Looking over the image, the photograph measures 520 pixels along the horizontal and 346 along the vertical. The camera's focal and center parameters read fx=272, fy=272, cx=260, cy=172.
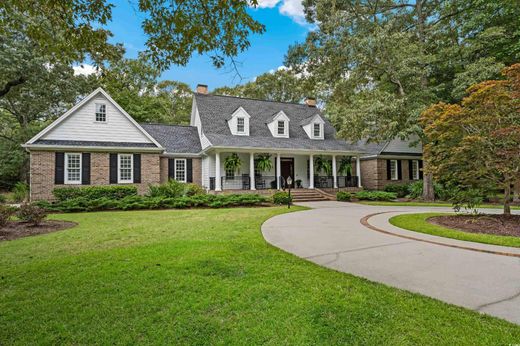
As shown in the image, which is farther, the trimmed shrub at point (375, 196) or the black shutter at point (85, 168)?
the trimmed shrub at point (375, 196)

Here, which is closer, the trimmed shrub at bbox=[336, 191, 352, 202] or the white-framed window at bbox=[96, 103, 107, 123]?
the white-framed window at bbox=[96, 103, 107, 123]

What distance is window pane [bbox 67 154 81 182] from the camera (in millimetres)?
14945

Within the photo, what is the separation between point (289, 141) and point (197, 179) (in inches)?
273

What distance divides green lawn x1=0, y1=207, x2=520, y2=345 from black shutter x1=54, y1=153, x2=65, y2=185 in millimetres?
11155

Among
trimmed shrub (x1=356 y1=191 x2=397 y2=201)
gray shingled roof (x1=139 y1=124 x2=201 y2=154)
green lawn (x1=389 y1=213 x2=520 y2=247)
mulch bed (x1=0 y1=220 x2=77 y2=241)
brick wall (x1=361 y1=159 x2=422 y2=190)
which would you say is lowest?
green lawn (x1=389 y1=213 x2=520 y2=247)

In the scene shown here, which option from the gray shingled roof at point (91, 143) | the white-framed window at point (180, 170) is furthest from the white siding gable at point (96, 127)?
the white-framed window at point (180, 170)

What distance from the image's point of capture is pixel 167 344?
2414 millimetres

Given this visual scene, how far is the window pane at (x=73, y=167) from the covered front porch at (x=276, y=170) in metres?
7.17

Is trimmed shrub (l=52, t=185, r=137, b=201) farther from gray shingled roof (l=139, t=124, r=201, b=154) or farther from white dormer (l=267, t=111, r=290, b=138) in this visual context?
white dormer (l=267, t=111, r=290, b=138)

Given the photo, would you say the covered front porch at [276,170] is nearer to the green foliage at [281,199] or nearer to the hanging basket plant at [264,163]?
the hanging basket plant at [264,163]

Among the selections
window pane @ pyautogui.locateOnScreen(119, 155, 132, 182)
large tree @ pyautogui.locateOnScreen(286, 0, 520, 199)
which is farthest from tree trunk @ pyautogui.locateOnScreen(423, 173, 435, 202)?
window pane @ pyautogui.locateOnScreen(119, 155, 132, 182)

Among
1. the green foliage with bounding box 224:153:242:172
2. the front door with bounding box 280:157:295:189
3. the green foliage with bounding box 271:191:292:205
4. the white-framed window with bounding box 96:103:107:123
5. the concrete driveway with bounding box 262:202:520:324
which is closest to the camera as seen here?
the concrete driveway with bounding box 262:202:520:324

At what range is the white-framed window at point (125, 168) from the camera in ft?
52.1

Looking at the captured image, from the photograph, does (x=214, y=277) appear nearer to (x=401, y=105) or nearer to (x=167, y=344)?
(x=167, y=344)
